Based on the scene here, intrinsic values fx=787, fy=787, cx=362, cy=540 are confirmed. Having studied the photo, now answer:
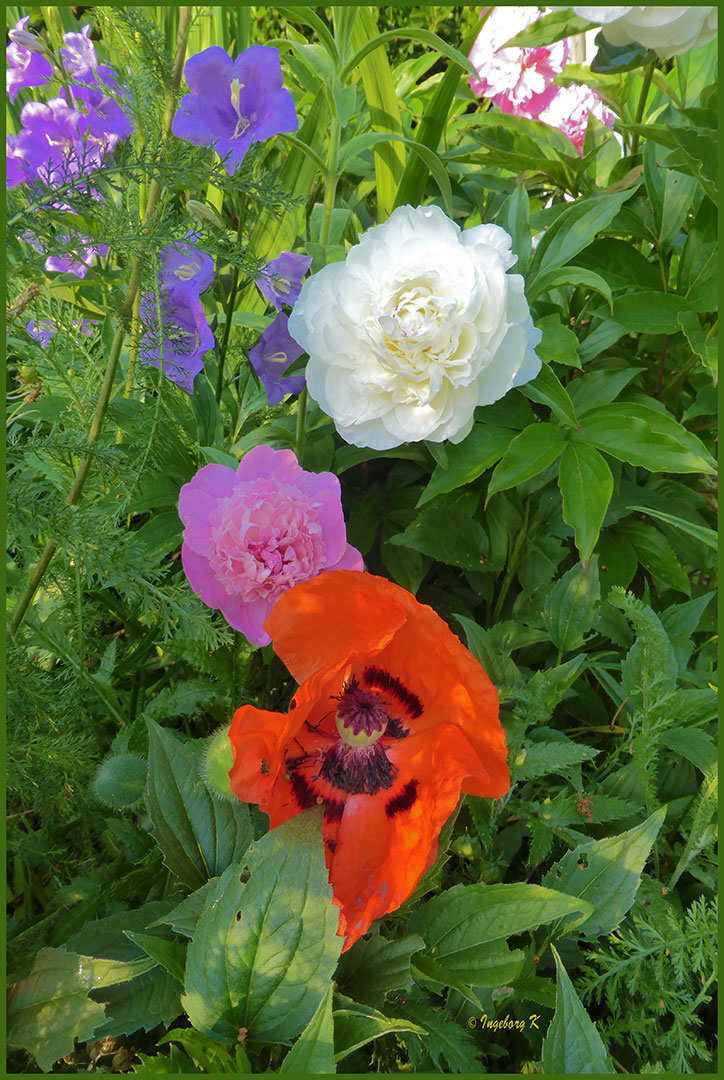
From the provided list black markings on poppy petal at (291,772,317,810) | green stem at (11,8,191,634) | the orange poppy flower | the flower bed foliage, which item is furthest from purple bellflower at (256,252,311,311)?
black markings on poppy petal at (291,772,317,810)

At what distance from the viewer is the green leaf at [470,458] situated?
820 mm

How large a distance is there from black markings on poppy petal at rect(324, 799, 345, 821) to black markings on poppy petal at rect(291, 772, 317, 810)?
1 centimetres

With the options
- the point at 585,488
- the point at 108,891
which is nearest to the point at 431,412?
the point at 585,488

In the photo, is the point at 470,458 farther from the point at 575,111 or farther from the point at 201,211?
the point at 575,111

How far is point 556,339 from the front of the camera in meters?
0.83

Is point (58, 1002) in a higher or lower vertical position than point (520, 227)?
lower

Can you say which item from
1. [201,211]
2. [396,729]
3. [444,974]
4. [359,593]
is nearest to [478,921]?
[444,974]

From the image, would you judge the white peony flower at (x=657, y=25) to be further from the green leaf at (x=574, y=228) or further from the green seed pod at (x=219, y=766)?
the green seed pod at (x=219, y=766)

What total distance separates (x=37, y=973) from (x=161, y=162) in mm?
707

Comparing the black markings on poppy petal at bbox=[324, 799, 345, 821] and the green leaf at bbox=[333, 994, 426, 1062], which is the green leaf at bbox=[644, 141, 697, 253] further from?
the green leaf at bbox=[333, 994, 426, 1062]

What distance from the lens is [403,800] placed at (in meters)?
0.65

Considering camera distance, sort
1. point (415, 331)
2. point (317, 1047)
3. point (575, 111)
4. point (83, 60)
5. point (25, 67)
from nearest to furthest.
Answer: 1. point (317, 1047)
2. point (415, 331)
3. point (83, 60)
4. point (25, 67)
5. point (575, 111)

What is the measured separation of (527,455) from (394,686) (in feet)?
0.93

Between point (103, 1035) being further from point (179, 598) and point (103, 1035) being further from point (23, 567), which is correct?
point (23, 567)
